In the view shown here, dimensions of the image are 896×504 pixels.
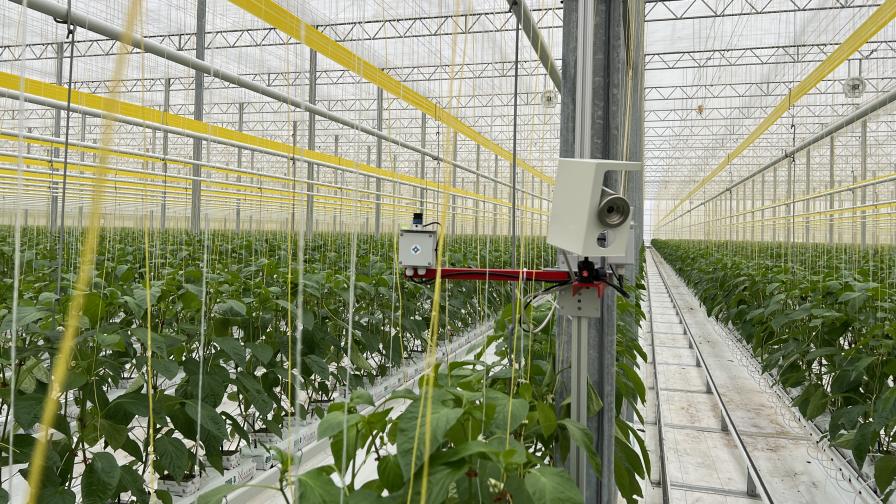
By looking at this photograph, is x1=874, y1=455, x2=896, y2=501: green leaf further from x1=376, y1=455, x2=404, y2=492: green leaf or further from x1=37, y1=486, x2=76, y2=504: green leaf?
x1=37, y1=486, x2=76, y2=504: green leaf

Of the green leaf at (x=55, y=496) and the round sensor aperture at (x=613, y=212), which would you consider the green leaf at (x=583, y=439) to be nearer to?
the round sensor aperture at (x=613, y=212)

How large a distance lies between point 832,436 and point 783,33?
44.6 feet

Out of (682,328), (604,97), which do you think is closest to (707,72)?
(682,328)

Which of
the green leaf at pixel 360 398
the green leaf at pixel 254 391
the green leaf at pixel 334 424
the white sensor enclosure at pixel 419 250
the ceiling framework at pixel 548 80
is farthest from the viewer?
the ceiling framework at pixel 548 80

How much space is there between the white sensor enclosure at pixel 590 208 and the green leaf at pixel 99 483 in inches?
55.2

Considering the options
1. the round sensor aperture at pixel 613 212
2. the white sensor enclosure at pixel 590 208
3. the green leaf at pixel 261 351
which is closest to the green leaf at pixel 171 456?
the green leaf at pixel 261 351

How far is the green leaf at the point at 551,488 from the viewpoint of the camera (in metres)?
1.07

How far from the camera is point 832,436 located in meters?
2.94

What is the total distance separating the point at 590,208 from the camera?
137 centimetres

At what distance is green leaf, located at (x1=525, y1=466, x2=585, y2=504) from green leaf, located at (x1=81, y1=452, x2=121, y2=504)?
121 centimetres

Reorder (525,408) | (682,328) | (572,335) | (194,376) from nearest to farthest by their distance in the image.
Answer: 1. (525,408)
2. (572,335)
3. (194,376)
4. (682,328)

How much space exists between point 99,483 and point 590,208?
1518 mm

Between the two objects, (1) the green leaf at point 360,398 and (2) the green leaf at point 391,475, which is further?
(1) the green leaf at point 360,398

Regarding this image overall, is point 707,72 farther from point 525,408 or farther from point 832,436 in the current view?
point 525,408
